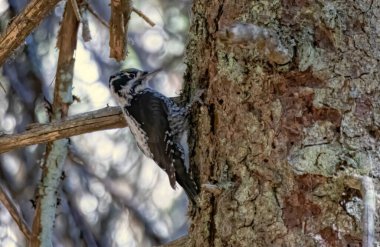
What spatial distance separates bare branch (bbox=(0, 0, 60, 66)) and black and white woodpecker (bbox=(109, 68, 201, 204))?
1.28ft

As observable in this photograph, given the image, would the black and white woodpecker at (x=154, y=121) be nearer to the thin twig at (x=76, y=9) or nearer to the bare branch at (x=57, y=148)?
the bare branch at (x=57, y=148)

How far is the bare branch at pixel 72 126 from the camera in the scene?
2.15 meters

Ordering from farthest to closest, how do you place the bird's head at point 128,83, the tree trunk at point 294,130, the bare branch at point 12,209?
the bird's head at point 128,83
the bare branch at point 12,209
the tree trunk at point 294,130

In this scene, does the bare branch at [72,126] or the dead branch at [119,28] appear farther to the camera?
the dead branch at [119,28]

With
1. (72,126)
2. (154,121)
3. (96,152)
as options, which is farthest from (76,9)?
(96,152)

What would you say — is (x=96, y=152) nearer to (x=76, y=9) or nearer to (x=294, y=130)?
(x=76, y=9)

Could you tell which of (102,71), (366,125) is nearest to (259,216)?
(366,125)

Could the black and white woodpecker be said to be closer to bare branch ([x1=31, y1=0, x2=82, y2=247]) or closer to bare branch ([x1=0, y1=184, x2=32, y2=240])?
bare branch ([x1=31, y1=0, x2=82, y2=247])

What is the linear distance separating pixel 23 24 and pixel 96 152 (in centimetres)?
138

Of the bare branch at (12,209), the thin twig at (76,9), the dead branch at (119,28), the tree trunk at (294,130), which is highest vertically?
the thin twig at (76,9)

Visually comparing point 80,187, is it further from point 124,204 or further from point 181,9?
point 181,9

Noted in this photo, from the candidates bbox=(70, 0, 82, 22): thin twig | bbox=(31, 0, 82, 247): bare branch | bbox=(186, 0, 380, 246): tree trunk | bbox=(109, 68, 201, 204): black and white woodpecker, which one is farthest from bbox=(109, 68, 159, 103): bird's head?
bbox=(186, 0, 380, 246): tree trunk

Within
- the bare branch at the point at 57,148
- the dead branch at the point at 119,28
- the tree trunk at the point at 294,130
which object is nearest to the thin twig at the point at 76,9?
the bare branch at the point at 57,148

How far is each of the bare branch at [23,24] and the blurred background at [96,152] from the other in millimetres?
901
